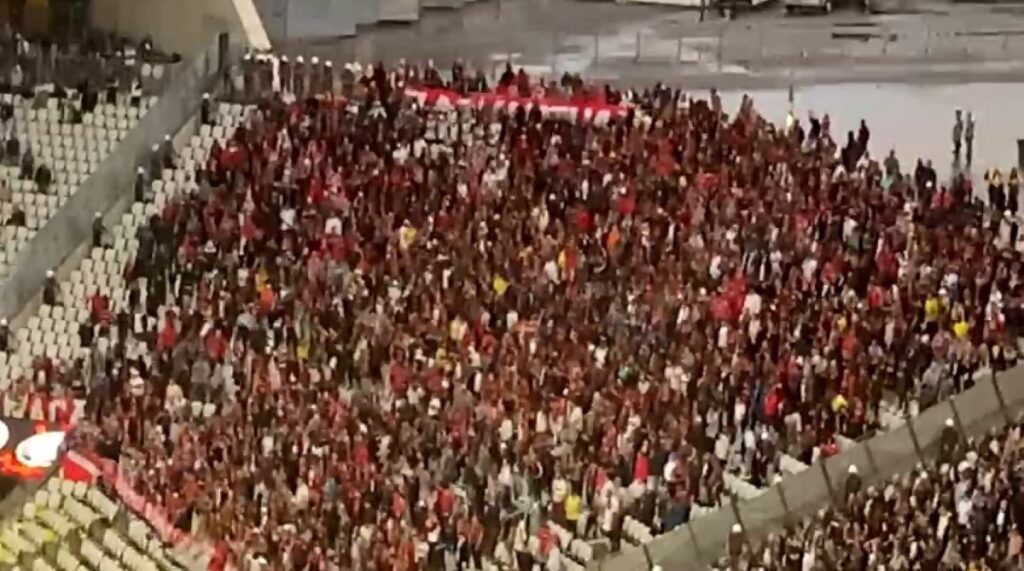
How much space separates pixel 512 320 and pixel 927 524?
19.1ft

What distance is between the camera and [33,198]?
27.3m

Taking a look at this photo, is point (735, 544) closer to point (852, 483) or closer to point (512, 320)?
point (852, 483)

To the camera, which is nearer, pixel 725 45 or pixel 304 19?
pixel 725 45

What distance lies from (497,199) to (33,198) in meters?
6.46

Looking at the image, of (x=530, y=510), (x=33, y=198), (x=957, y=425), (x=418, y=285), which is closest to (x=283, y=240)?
(x=418, y=285)

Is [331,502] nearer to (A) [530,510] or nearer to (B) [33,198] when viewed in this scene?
(A) [530,510]

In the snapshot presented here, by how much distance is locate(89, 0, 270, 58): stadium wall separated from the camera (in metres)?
30.9

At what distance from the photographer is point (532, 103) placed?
26.6 meters

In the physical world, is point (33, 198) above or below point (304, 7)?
below

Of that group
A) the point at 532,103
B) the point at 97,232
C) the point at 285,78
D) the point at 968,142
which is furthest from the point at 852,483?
the point at 285,78

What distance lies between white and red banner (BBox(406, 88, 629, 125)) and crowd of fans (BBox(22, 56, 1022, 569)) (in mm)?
217

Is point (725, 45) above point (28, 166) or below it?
above

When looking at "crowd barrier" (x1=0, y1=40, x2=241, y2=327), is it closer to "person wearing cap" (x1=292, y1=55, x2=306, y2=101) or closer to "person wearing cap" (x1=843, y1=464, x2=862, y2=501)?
"person wearing cap" (x1=292, y1=55, x2=306, y2=101)

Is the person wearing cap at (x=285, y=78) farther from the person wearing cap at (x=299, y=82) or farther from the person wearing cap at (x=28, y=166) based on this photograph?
the person wearing cap at (x=28, y=166)
